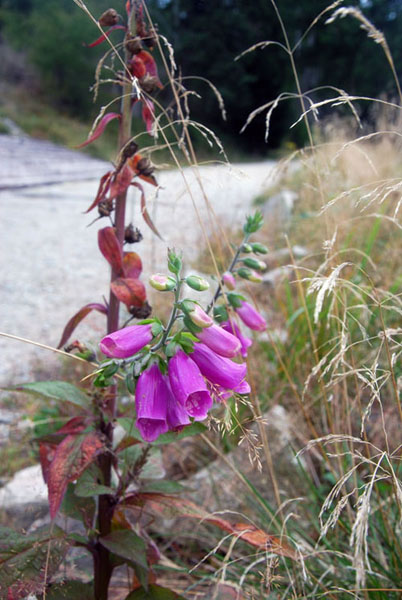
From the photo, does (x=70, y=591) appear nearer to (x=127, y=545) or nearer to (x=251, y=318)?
(x=127, y=545)

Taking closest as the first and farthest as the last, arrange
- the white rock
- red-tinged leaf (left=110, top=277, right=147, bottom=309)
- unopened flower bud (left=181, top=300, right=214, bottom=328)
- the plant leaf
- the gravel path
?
unopened flower bud (left=181, top=300, right=214, bottom=328) → the plant leaf → red-tinged leaf (left=110, top=277, right=147, bottom=309) → the white rock → the gravel path

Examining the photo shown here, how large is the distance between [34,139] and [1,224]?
8.86 metres

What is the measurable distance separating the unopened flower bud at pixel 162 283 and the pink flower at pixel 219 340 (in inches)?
2.8

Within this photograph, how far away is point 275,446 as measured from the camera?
1508 millimetres

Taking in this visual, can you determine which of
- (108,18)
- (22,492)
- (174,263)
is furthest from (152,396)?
(22,492)

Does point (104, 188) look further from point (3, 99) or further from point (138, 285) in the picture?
point (3, 99)

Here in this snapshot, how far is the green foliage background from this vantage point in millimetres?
14625

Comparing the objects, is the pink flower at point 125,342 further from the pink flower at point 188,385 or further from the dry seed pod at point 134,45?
the dry seed pod at point 134,45

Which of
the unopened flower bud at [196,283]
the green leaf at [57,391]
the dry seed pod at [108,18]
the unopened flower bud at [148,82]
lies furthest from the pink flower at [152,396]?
the dry seed pod at [108,18]

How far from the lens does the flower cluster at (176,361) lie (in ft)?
1.93

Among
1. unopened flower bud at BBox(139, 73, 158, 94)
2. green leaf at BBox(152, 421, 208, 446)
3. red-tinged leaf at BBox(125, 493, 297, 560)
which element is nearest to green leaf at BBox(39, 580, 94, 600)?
red-tinged leaf at BBox(125, 493, 297, 560)

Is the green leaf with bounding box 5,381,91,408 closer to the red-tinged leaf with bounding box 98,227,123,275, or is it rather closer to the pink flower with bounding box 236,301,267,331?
the red-tinged leaf with bounding box 98,227,123,275

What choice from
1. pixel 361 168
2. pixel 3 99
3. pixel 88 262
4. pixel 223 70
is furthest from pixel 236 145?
pixel 88 262

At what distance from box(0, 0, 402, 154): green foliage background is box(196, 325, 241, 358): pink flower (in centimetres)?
1346
